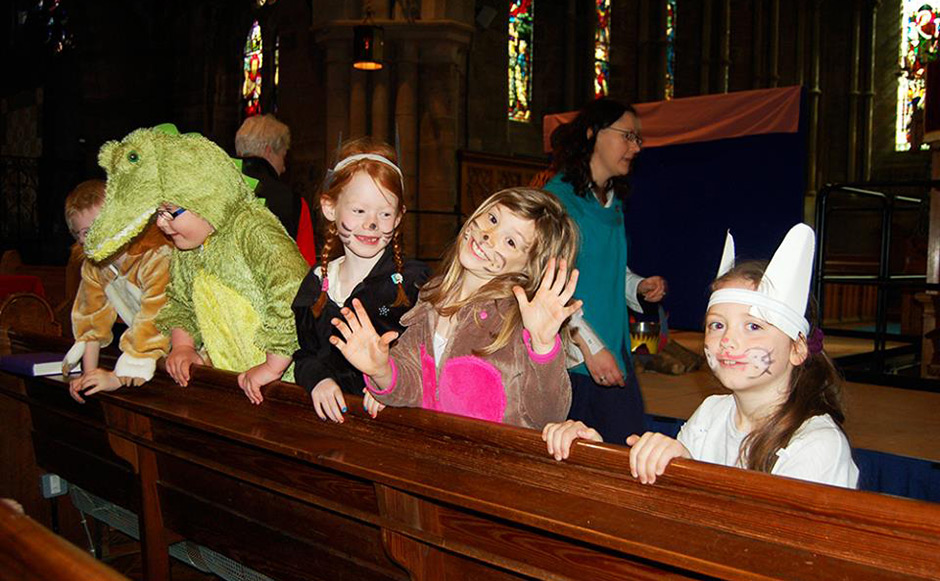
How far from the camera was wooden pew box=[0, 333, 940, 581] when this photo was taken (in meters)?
1.17

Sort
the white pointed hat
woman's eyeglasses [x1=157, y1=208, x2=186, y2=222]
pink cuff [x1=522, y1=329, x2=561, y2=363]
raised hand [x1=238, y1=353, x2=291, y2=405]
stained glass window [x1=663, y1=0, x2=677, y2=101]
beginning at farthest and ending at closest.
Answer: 1. stained glass window [x1=663, y1=0, x2=677, y2=101]
2. woman's eyeglasses [x1=157, y1=208, x2=186, y2=222]
3. raised hand [x1=238, y1=353, x2=291, y2=405]
4. pink cuff [x1=522, y1=329, x2=561, y2=363]
5. the white pointed hat

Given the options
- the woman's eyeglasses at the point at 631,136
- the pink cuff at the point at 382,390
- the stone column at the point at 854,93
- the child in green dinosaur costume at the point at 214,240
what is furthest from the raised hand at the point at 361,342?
the stone column at the point at 854,93

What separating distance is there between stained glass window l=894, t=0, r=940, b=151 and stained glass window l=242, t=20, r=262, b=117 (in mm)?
11723

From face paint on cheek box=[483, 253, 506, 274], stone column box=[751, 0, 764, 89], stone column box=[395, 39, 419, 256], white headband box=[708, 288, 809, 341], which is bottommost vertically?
white headband box=[708, 288, 809, 341]

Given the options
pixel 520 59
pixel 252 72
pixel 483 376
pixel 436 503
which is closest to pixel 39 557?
pixel 436 503

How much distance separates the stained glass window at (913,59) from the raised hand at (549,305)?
15.3 m

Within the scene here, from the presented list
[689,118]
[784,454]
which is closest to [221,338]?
[784,454]

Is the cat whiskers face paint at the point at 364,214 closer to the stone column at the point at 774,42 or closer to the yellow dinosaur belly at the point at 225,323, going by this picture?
the yellow dinosaur belly at the point at 225,323

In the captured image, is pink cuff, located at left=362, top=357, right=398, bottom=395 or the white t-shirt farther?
pink cuff, located at left=362, top=357, right=398, bottom=395

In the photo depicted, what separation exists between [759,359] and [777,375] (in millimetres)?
70

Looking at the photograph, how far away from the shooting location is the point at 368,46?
9.09 m

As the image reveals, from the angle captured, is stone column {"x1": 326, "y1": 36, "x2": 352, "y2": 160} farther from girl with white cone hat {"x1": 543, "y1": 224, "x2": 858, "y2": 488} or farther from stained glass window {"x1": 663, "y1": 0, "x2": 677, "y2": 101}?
girl with white cone hat {"x1": 543, "y1": 224, "x2": 858, "y2": 488}

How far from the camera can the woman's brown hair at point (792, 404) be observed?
1.55m

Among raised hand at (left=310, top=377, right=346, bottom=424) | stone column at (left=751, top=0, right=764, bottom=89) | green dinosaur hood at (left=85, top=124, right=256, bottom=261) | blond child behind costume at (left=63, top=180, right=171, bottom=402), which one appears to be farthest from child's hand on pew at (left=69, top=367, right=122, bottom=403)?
stone column at (left=751, top=0, right=764, bottom=89)
